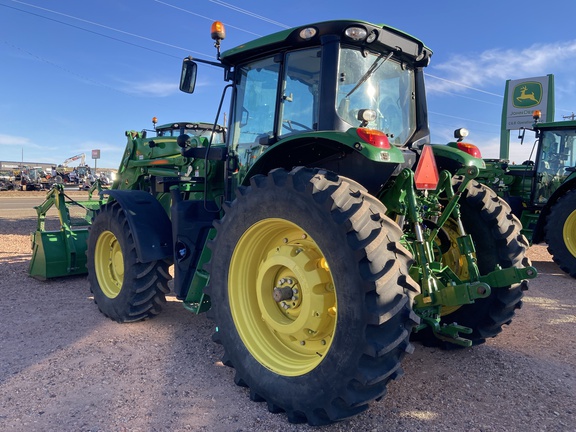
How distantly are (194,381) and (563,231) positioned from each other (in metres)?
7.00

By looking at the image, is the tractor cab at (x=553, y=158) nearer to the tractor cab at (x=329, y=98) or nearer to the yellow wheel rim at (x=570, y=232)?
the yellow wheel rim at (x=570, y=232)

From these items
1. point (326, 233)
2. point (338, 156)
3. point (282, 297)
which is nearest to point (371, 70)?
point (338, 156)

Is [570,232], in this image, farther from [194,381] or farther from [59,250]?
[59,250]

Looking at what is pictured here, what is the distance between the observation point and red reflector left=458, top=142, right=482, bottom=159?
3696 millimetres

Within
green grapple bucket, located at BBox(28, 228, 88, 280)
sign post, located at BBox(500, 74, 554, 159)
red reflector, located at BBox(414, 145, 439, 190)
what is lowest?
green grapple bucket, located at BBox(28, 228, 88, 280)

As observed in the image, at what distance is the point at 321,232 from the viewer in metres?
2.58

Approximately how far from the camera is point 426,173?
307 centimetres

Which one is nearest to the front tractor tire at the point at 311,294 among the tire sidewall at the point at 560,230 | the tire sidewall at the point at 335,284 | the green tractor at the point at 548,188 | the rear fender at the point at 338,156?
the tire sidewall at the point at 335,284

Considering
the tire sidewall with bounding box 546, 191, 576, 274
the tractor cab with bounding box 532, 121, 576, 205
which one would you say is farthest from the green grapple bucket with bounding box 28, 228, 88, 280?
the tractor cab with bounding box 532, 121, 576, 205

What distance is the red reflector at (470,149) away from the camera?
3696mm

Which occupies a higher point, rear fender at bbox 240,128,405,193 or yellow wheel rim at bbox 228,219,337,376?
rear fender at bbox 240,128,405,193

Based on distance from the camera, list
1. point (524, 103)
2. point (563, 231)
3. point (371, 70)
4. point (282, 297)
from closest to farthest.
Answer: point (282, 297), point (371, 70), point (563, 231), point (524, 103)

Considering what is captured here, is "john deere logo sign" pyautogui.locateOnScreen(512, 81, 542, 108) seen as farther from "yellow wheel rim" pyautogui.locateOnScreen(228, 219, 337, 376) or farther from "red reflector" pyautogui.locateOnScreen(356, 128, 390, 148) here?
"yellow wheel rim" pyautogui.locateOnScreen(228, 219, 337, 376)

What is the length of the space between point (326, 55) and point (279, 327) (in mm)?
2005
